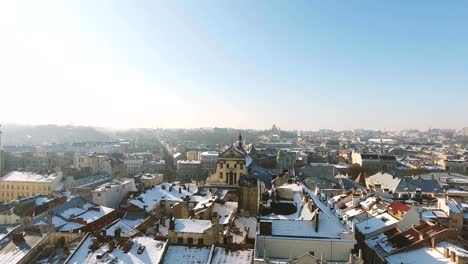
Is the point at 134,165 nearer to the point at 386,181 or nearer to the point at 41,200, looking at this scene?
the point at 41,200

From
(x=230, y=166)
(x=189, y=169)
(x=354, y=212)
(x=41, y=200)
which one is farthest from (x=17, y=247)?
(x=189, y=169)

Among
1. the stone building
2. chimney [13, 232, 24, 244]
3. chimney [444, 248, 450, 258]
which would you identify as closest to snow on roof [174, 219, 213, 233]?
chimney [13, 232, 24, 244]

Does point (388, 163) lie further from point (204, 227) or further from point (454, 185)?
point (204, 227)

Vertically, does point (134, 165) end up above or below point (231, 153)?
below

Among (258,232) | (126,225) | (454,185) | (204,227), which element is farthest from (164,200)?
(454,185)

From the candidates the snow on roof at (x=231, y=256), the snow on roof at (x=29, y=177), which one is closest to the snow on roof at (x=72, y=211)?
the snow on roof at (x=231, y=256)

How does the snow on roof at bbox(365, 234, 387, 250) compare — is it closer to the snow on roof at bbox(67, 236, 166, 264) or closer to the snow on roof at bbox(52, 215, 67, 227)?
the snow on roof at bbox(67, 236, 166, 264)
